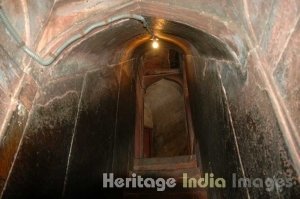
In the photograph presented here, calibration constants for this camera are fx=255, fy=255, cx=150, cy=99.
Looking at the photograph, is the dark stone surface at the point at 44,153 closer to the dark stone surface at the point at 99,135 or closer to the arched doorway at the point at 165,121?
the dark stone surface at the point at 99,135

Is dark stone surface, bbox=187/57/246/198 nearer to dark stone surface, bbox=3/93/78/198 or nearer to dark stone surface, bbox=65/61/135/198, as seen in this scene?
dark stone surface, bbox=65/61/135/198

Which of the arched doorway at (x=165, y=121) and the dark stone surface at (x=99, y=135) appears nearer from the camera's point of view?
the dark stone surface at (x=99, y=135)

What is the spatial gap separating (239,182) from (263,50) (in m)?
1.06

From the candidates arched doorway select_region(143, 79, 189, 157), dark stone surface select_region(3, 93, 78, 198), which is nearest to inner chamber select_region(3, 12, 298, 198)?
dark stone surface select_region(3, 93, 78, 198)

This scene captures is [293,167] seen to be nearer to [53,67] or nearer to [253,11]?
[253,11]

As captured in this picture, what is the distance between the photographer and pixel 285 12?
128 centimetres

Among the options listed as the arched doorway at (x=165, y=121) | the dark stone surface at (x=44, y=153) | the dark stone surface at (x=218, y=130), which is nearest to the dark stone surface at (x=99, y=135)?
the dark stone surface at (x=44, y=153)

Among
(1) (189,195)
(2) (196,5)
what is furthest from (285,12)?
(1) (189,195)

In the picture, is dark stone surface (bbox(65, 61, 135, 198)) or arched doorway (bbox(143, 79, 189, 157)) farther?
arched doorway (bbox(143, 79, 189, 157))

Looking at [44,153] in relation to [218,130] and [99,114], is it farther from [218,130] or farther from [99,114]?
[218,130]

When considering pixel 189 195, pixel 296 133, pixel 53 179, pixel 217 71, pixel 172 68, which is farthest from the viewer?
pixel 172 68

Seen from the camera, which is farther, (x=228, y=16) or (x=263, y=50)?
(x=228, y=16)

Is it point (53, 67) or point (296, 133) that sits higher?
point (53, 67)

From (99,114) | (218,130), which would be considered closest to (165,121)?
(99,114)
